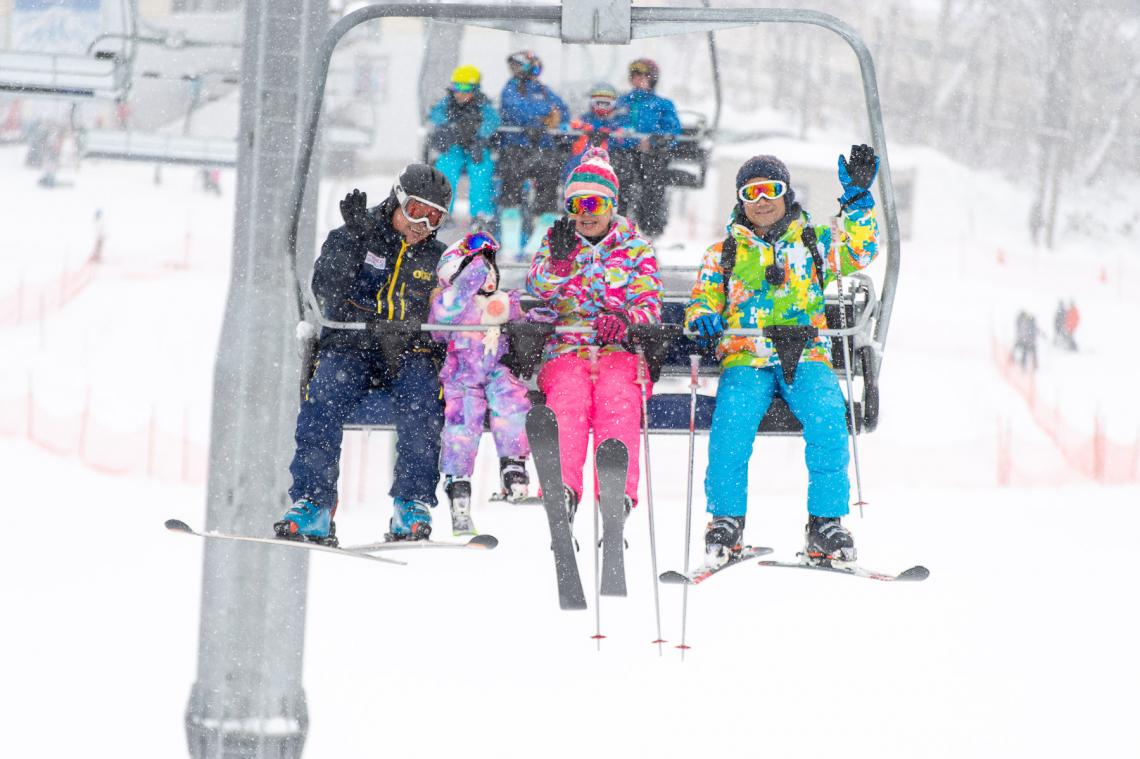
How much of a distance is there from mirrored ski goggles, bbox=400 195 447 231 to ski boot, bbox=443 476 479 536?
0.88m

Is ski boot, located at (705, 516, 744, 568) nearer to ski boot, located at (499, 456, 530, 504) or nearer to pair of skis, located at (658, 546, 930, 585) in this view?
pair of skis, located at (658, 546, 930, 585)

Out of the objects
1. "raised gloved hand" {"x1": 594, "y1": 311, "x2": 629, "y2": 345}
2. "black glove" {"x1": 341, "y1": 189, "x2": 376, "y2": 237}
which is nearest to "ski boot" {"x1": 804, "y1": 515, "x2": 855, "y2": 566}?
"raised gloved hand" {"x1": 594, "y1": 311, "x2": 629, "y2": 345}

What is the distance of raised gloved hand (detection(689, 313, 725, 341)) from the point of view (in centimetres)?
524

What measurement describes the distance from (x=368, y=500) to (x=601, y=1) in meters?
18.0

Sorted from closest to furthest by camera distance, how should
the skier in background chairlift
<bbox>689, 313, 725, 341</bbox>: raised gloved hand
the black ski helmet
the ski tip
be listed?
the ski tip < <bbox>689, 313, 725, 341</bbox>: raised gloved hand < the black ski helmet < the skier in background chairlift

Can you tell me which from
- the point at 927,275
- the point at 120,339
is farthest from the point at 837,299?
the point at 927,275

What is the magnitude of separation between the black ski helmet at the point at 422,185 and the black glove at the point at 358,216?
0.13 m

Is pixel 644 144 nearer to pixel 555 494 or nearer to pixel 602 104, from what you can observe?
pixel 602 104

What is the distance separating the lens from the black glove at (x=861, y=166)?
211 inches

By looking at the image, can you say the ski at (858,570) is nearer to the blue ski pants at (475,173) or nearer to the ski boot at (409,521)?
the ski boot at (409,521)

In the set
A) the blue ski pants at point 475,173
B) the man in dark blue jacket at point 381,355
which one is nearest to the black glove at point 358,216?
the man in dark blue jacket at point 381,355

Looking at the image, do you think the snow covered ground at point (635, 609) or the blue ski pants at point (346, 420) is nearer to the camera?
the blue ski pants at point (346, 420)

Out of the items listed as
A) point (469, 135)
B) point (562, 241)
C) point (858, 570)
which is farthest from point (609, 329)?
point (469, 135)

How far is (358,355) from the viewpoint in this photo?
5426mm
